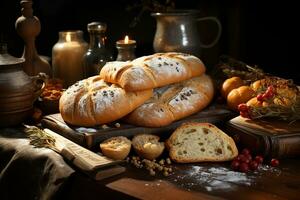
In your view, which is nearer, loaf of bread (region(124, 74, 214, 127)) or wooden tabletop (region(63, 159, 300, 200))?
wooden tabletop (region(63, 159, 300, 200))

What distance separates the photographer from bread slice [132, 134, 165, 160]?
1.40 meters

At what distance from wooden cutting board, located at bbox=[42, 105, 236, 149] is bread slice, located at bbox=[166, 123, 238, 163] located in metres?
0.13

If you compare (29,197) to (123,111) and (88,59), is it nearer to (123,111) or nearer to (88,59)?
(123,111)

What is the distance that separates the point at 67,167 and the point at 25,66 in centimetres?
87

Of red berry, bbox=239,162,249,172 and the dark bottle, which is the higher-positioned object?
the dark bottle

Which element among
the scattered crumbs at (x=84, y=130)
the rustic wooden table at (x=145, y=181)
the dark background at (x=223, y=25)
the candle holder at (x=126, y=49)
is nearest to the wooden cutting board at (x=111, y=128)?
the scattered crumbs at (x=84, y=130)

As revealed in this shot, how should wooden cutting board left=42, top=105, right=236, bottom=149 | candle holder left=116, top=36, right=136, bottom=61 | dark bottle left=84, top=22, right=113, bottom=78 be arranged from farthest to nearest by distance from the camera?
dark bottle left=84, top=22, right=113, bottom=78, candle holder left=116, top=36, right=136, bottom=61, wooden cutting board left=42, top=105, right=236, bottom=149

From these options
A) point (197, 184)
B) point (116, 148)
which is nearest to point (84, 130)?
point (116, 148)

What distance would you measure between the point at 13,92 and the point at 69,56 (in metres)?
0.49

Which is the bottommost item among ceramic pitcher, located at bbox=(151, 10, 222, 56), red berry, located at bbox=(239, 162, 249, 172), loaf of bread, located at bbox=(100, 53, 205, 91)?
red berry, located at bbox=(239, 162, 249, 172)

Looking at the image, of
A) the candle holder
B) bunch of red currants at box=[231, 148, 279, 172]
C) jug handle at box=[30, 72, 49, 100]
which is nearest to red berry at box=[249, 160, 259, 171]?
bunch of red currants at box=[231, 148, 279, 172]

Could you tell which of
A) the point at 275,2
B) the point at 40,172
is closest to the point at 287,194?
the point at 40,172

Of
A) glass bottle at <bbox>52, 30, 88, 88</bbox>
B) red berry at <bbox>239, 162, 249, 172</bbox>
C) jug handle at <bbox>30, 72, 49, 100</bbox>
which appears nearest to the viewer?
red berry at <bbox>239, 162, 249, 172</bbox>

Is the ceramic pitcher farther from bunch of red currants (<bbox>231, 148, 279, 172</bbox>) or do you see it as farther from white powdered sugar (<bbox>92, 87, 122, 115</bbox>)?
bunch of red currants (<bbox>231, 148, 279, 172</bbox>)
